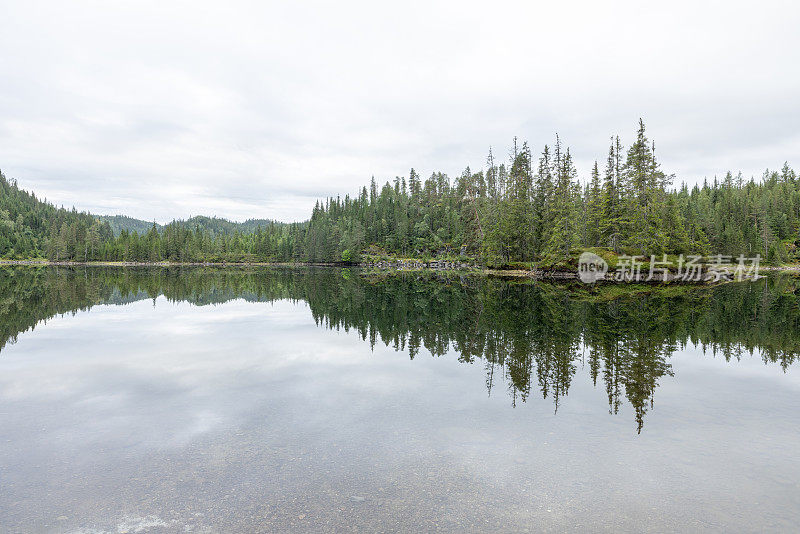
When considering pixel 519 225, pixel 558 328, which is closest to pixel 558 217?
pixel 519 225

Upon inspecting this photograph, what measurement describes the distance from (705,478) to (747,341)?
16.5 metres

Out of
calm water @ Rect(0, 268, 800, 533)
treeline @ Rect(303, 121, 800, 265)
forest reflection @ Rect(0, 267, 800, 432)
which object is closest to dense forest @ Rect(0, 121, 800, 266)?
treeline @ Rect(303, 121, 800, 265)

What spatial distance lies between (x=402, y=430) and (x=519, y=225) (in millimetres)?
73364

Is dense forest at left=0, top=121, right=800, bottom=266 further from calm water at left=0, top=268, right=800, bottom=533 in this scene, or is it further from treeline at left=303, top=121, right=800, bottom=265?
calm water at left=0, top=268, right=800, bottom=533

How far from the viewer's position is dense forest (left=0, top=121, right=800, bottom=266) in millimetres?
66000

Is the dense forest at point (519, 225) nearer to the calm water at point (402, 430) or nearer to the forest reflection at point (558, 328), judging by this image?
the forest reflection at point (558, 328)

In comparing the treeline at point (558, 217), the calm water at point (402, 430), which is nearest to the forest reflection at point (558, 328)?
the calm water at point (402, 430)

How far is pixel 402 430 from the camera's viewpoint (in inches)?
388

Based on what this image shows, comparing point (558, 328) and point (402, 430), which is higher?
point (558, 328)

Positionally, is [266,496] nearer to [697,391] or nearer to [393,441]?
[393,441]

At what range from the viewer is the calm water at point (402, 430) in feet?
21.9

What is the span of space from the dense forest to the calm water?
4862 centimetres

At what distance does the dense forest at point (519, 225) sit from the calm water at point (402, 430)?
48618mm

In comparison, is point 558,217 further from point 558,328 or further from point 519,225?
point 558,328
